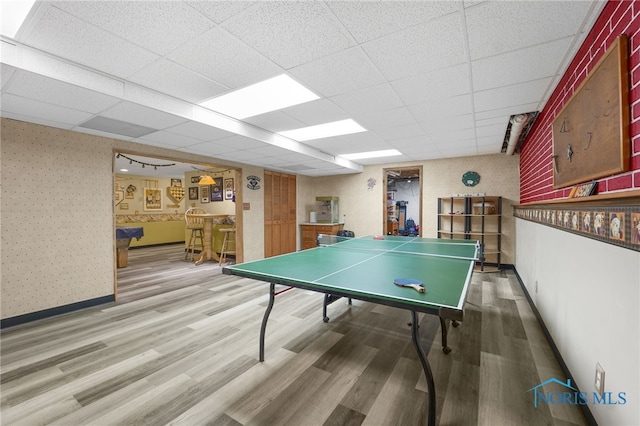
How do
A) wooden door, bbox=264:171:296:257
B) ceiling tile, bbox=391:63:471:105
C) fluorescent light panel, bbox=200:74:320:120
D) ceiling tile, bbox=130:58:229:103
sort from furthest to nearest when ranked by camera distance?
wooden door, bbox=264:171:296:257 < fluorescent light panel, bbox=200:74:320:120 < ceiling tile, bbox=391:63:471:105 < ceiling tile, bbox=130:58:229:103

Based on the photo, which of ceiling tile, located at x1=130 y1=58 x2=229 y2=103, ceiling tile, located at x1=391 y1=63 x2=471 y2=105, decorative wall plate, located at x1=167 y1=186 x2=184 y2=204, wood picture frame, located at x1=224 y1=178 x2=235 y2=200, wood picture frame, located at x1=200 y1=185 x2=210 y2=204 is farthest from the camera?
decorative wall plate, located at x1=167 y1=186 x2=184 y2=204

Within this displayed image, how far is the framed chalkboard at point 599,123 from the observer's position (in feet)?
4.58

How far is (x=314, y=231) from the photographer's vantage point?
25.4 feet

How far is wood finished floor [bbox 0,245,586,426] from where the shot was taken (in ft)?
5.54

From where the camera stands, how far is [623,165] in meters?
1.38

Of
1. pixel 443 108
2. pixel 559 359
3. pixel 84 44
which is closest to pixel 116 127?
pixel 84 44

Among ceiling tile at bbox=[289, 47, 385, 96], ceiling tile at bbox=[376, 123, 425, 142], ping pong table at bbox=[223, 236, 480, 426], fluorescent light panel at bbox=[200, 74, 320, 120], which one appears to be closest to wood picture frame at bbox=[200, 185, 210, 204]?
fluorescent light panel at bbox=[200, 74, 320, 120]

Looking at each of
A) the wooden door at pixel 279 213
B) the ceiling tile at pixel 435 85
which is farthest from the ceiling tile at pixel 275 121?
the wooden door at pixel 279 213

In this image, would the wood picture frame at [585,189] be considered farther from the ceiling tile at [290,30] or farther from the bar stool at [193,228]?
the bar stool at [193,228]

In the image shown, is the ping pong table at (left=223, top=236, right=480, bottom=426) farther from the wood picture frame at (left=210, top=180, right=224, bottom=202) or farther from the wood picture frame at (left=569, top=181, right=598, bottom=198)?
the wood picture frame at (left=210, top=180, right=224, bottom=202)

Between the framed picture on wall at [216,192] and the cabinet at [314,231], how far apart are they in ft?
8.52

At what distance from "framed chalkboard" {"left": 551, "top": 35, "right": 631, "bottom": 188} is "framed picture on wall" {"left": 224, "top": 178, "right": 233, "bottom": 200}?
7099 mm

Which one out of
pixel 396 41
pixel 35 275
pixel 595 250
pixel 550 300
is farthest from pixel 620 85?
pixel 35 275

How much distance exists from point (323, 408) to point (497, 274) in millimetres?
4984
